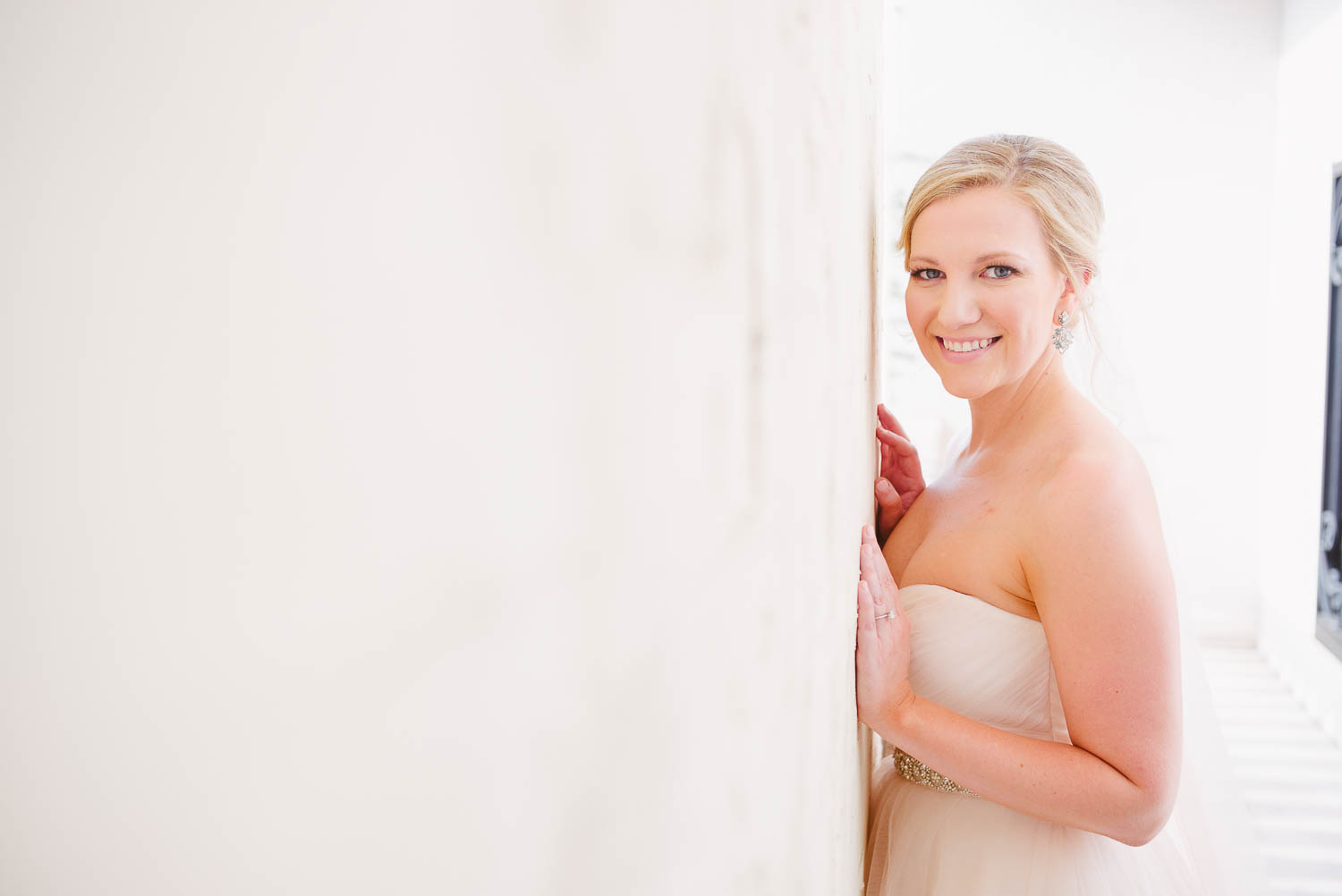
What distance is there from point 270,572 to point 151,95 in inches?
2.6

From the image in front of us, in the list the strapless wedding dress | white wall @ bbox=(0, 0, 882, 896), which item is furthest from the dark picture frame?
white wall @ bbox=(0, 0, 882, 896)

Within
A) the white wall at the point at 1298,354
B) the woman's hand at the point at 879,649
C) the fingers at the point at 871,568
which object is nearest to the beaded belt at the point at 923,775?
the woman's hand at the point at 879,649

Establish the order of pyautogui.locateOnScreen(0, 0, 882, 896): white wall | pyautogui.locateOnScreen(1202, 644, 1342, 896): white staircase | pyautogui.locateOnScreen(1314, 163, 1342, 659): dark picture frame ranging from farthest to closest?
1. pyautogui.locateOnScreen(1314, 163, 1342, 659): dark picture frame
2. pyautogui.locateOnScreen(1202, 644, 1342, 896): white staircase
3. pyautogui.locateOnScreen(0, 0, 882, 896): white wall

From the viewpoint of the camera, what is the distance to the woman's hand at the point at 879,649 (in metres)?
0.93

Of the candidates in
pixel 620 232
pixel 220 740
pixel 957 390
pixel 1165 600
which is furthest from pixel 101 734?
pixel 957 390

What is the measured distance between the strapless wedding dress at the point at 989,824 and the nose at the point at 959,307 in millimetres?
385

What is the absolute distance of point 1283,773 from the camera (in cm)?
318

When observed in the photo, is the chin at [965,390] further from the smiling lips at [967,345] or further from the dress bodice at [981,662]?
the dress bodice at [981,662]

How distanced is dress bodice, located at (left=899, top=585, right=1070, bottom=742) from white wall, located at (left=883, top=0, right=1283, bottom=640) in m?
3.46

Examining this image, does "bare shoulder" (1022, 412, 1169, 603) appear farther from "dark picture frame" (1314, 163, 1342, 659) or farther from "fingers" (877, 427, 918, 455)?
"dark picture frame" (1314, 163, 1342, 659)

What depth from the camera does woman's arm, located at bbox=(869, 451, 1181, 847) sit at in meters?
0.95

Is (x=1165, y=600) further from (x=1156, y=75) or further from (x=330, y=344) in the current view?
(x=1156, y=75)

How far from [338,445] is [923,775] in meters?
1.27

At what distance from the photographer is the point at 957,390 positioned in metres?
1.27
